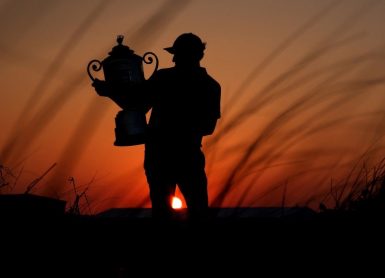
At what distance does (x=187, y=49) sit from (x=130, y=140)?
0.86 metres

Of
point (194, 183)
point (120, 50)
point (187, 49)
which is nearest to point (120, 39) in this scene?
point (120, 50)

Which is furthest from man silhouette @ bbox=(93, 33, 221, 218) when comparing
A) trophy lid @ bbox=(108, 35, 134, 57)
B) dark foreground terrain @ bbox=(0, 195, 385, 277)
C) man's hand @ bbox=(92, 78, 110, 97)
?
dark foreground terrain @ bbox=(0, 195, 385, 277)

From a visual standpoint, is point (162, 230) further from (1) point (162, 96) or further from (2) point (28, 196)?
(1) point (162, 96)

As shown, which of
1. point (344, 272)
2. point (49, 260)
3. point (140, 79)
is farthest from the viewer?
point (140, 79)

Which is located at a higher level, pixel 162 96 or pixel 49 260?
pixel 162 96

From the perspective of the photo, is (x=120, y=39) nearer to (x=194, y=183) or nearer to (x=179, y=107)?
(x=179, y=107)

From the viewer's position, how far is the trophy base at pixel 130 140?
4.70 m

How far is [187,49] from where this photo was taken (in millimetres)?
Answer: 4402

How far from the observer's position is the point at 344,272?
3.28 m

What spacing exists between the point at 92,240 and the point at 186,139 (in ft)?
3.83

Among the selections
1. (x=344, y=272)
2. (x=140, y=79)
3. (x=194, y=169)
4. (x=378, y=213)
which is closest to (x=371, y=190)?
(x=378, y=213)

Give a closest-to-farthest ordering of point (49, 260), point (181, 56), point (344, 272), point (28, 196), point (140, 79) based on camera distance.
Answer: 1. point (344, 272)
2. point (49, 260)
3. point (28, 196)
4. point (181, 56)
5. point (140, 79)

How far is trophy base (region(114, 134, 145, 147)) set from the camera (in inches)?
185

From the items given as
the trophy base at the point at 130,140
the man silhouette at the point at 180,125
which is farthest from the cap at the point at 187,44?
the trophy base at the point at 130,140
